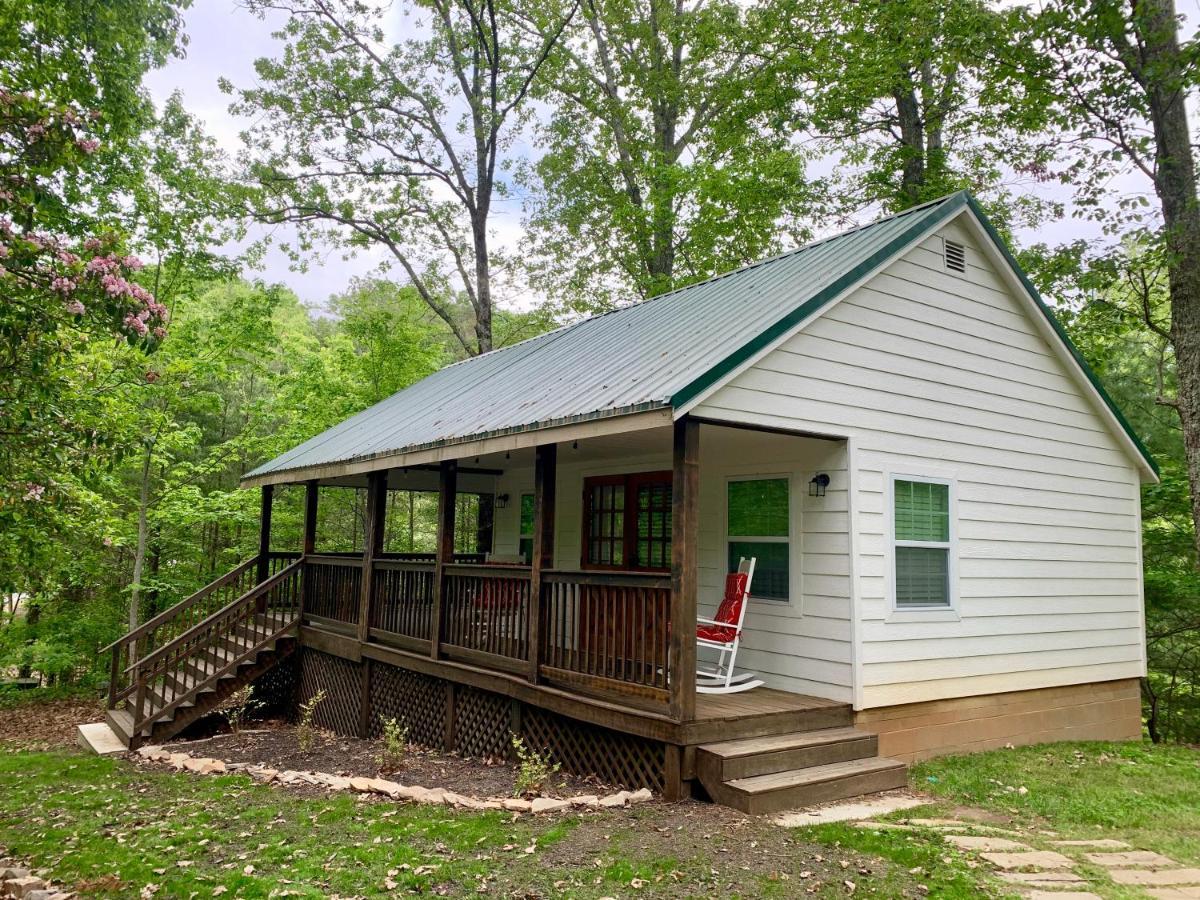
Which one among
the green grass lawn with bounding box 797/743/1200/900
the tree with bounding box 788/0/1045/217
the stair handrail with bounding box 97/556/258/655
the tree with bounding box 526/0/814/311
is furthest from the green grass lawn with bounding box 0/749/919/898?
the tree with bounding box 526/0/814/311

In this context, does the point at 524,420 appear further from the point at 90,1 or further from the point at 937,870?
the point at 90,1

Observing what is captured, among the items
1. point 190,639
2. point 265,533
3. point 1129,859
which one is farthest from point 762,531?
point 265,533

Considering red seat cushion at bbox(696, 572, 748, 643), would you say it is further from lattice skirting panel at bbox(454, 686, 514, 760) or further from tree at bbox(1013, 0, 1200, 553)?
tree at bbox(1013, 0, 1200, 553)

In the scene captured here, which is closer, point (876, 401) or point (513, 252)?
point (876, 401)

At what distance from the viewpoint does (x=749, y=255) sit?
19.6m

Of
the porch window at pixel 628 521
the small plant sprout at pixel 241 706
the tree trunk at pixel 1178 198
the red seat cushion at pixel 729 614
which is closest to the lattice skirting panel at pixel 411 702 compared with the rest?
the small plant sprout at pixel 241 706

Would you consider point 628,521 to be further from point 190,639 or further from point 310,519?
point 190,639

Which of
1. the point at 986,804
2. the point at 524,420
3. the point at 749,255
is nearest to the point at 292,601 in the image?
the point at 524,420

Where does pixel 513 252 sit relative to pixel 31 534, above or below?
above

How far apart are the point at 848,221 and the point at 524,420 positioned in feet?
48.8

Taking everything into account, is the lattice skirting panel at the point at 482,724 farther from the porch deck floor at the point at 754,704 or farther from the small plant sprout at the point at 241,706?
the small plant sprout at the point at 241,706

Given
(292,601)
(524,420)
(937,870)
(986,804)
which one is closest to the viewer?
(937,870)

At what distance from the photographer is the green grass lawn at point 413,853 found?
13.2 feet

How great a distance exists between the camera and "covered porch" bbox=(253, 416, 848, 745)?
5.71 metres
